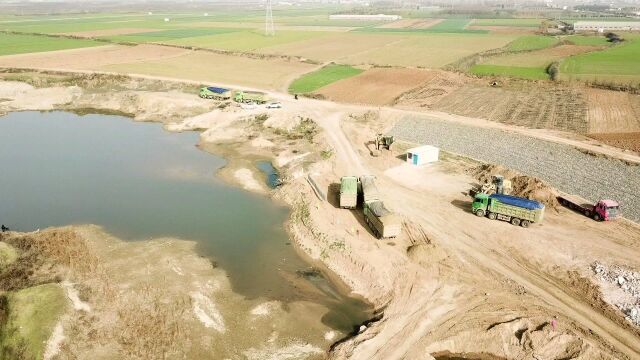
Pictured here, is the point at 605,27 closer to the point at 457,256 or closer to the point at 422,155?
the point at 422,155

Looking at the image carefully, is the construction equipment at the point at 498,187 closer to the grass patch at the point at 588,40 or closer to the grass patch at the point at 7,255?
the grass patch at the point at 7,255

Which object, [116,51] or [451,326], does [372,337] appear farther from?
[116,51]

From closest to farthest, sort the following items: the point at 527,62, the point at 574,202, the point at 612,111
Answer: the point at 574,202, the point at 612,111, the point at 527,62

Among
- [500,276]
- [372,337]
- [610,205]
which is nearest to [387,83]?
[610,205]

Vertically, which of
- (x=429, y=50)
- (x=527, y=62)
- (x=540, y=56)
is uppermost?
(x=429, y=50)

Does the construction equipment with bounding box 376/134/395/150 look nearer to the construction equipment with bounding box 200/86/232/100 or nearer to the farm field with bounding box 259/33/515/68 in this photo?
the construction equipment with bounding box 200/86/232/100

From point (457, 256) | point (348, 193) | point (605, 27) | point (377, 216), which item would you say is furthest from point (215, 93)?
point (605, 27)

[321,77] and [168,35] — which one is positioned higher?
[168,35]

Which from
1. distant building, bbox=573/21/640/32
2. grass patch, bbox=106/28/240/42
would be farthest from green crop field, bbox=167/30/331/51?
distant building, bbox=573/21/640/32

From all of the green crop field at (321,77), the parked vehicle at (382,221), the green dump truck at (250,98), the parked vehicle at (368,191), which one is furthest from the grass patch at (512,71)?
the parked vehicle at (382,221)
